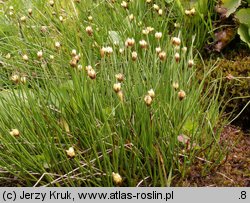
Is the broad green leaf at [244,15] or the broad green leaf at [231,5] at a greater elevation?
the broad green leaf at [231,5]

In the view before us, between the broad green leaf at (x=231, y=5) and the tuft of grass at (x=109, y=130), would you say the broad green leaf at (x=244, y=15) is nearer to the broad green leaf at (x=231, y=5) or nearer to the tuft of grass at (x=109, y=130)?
the broad green leaf at (x=231, y=5)

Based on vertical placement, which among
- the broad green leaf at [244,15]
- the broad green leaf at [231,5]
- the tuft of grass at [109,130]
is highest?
the broad green leaf at [231,5]

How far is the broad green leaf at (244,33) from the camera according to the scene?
2.41 m

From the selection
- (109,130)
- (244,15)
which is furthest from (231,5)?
(109,130)

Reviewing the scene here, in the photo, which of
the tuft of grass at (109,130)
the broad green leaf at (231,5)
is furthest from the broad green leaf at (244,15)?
the tuft of grass at (109,130)

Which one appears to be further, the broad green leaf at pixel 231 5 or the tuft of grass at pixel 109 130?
the broad green leaf at pixel 231 5

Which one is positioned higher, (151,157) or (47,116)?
(47,116)

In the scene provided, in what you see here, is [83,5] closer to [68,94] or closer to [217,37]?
[217,37]

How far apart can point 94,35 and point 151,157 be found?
1.09 m

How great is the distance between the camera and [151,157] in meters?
1.69

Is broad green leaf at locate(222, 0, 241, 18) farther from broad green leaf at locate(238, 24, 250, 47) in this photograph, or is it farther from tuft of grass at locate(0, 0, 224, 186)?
tuft of grass at locate(0, 0, 224, 186)

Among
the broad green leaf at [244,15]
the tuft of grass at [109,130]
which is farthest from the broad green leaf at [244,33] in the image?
the tuft of grass at [109,130]

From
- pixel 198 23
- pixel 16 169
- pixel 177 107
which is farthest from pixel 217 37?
pixel 16 169

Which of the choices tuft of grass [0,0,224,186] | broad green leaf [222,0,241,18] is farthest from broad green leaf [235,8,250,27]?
tuft of grass [0,0,224,186]
